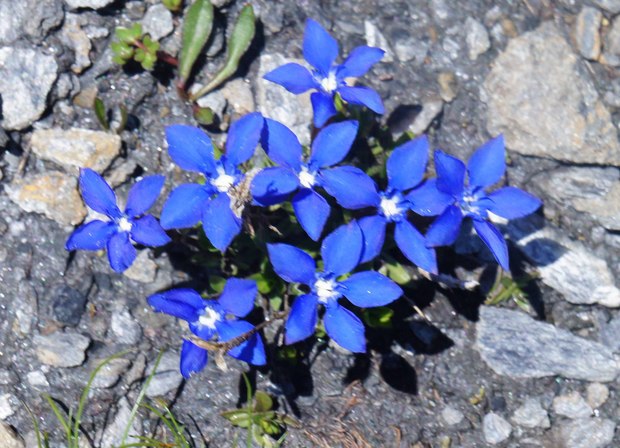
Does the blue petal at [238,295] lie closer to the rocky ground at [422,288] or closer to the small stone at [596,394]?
the rocky ground at [422,288]

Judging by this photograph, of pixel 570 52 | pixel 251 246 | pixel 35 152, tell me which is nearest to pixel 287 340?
pixel 251 246

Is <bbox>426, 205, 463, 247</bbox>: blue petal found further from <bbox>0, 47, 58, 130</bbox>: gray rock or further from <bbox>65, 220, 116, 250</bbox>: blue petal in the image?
<bbox>0, 47, 58, 130</bbox>: gray rock

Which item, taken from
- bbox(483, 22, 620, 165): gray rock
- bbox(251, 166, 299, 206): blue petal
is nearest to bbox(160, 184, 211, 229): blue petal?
bbox(251, 166, 299, 206): blue petal

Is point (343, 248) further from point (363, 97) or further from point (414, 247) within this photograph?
point (363, 97)

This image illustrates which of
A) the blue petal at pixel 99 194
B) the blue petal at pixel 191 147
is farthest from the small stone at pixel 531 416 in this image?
the blue petal at pixel 99 194

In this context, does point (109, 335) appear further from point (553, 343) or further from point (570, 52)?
point (570, 52)
